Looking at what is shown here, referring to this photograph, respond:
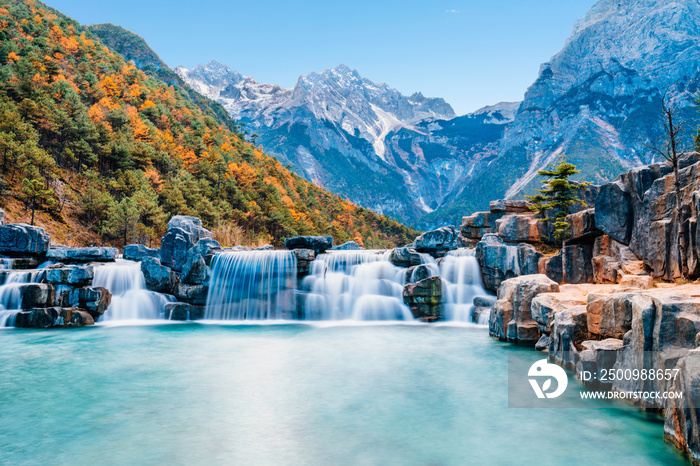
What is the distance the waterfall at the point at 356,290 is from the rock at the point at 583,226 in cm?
800

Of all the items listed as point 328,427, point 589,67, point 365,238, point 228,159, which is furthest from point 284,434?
point 589,67

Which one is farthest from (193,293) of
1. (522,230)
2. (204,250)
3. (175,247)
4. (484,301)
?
(522,230)

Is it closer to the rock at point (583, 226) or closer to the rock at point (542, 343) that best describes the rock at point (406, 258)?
the rock at point (583, 226)

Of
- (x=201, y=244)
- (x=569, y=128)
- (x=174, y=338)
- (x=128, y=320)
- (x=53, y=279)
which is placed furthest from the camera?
(x=569, y=128)

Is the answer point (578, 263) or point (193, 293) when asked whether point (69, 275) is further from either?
point (578, 263)

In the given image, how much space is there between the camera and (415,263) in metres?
20.9

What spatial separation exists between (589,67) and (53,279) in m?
187

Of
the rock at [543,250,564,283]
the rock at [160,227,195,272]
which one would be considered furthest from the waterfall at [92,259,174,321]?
the rock at [543,250,564,283]

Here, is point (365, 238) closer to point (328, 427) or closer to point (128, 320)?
point (128, 320)

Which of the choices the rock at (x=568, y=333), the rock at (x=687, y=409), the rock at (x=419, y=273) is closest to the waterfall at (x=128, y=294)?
the rock at (x=419, y=273)

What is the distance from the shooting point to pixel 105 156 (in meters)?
35.2

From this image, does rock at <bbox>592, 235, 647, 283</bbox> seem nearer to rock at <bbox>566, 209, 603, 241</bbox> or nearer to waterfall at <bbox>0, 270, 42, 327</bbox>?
rock at <bbox>566, 209, 603, 241</bbox>

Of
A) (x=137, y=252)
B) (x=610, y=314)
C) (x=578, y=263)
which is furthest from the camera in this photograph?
(x=137, y=252)

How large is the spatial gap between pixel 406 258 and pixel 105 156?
29712 millimetres
